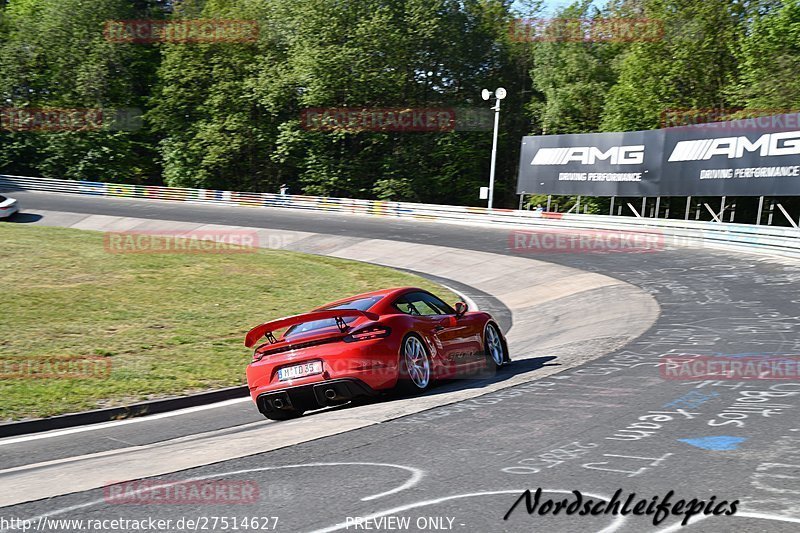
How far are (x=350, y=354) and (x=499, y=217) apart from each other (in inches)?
1149

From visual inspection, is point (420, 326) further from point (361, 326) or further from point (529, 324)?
point (529, 324)

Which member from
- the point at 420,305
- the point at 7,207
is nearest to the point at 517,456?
the point at 420,305

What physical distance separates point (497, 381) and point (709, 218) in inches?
1369

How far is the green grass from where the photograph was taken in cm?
1118

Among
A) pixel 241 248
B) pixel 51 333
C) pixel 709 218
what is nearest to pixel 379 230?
pixel 241 248

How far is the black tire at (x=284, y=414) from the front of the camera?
29.7 feet

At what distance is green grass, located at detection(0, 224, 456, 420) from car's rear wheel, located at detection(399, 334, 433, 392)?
12.0 ft

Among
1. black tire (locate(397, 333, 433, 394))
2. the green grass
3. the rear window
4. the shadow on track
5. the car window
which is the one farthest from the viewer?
the shadow on track

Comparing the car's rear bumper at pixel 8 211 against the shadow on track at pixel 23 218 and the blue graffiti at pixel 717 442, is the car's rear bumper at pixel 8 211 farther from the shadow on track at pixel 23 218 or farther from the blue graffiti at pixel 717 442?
the blue graffiti at pixel 717 442

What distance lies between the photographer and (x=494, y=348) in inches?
426

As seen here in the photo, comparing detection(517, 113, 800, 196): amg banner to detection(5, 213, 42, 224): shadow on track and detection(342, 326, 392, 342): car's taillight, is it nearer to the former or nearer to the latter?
detection(342, 326, 392, 342): car's taillight

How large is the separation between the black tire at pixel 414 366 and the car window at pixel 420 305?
0.44 meters

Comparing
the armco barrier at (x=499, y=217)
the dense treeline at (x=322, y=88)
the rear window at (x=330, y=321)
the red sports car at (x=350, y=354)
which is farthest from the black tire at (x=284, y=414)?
the dense treeline at (x=322, y=88)

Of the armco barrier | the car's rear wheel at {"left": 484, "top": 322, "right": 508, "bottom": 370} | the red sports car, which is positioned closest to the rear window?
the red sports car
